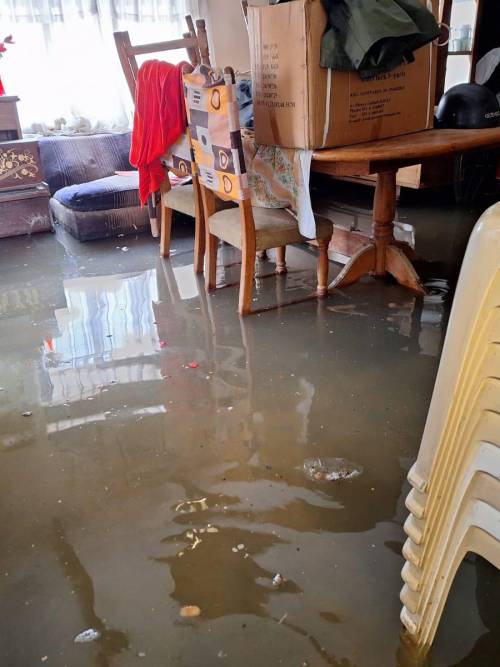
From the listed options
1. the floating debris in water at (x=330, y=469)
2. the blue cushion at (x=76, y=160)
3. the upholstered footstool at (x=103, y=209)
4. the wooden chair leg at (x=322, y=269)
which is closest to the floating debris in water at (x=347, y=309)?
the wooden chair leg at (x=322, y=269)

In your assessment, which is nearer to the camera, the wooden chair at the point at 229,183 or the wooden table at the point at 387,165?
the wooden table at the point at 387,165

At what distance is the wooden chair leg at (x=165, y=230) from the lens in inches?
138

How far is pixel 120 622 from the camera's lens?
1.25 metres

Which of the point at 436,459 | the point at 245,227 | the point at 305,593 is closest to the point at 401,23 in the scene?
the point at 245,227

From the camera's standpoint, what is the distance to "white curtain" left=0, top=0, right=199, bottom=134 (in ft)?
15.1

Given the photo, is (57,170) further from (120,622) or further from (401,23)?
(120,622)

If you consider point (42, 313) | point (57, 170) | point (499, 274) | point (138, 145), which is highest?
point (499, 274)

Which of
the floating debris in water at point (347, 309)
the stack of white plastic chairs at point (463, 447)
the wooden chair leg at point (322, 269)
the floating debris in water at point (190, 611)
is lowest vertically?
the floating debris in water at point (347, 309)

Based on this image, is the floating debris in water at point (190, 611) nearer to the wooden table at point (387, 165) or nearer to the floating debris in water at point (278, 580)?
the floating debris in water at point (278, 580)

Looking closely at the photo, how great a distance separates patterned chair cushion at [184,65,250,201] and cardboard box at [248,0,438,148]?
222 mm

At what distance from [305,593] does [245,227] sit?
5.35 ft

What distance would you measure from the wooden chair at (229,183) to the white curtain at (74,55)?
2604 mm

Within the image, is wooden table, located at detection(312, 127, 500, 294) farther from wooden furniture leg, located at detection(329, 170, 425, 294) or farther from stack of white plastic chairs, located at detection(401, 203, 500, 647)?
stack of white plastic chairs, located at detection(401, 203, 500, 647)

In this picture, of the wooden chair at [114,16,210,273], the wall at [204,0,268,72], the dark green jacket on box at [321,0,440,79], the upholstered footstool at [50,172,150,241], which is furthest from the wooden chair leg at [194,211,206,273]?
the wall at [204,0,268,72]
